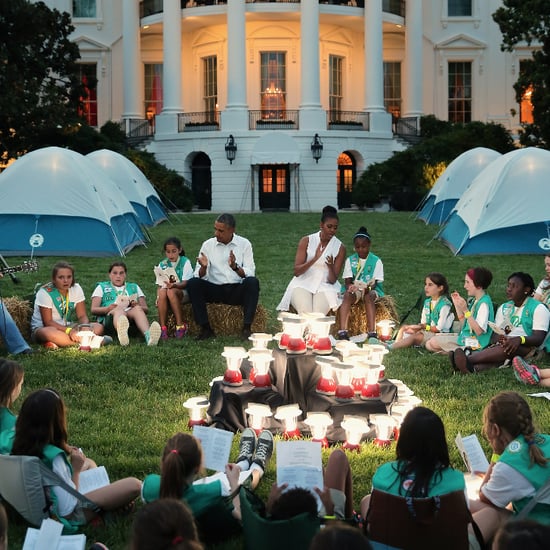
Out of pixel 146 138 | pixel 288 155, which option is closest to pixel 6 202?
pixel 288 155

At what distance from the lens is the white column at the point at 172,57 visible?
133 ft

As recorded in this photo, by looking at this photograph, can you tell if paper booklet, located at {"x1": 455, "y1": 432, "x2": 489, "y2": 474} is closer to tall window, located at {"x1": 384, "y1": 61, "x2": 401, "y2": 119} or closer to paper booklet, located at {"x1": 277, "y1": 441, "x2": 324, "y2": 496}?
paper booklet, located at {"x1": 277, "y1": 441, "x2": 324, "y2": 496}

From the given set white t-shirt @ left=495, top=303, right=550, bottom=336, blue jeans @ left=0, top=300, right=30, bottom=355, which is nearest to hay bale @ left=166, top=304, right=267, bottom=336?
blue jeans @ left=0, top=300, right=30, bottom=355

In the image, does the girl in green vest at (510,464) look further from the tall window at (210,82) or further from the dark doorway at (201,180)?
the tall window at (210,82)

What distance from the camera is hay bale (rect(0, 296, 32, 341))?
31.9ft

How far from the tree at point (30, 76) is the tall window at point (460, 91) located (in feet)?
65.3

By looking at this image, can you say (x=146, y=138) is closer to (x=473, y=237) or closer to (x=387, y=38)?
(x=387, y=38)

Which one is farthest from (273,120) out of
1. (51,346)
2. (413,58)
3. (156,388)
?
(156,388)

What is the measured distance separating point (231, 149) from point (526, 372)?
1236 inches

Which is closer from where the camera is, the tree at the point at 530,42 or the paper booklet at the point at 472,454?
the paper booklet at the point at 472,454

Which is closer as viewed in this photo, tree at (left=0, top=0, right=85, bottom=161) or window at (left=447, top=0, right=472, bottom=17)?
tree at (left=0, top=0, right=85, bottom=161)

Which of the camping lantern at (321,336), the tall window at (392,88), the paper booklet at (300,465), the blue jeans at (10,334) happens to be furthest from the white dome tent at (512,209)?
the tall window at (392,88)

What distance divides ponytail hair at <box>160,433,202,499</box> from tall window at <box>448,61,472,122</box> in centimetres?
4299

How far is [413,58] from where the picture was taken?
142ft
